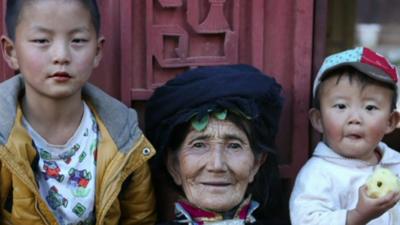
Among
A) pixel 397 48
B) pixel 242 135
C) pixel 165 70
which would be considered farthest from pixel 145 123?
pixel 397 48

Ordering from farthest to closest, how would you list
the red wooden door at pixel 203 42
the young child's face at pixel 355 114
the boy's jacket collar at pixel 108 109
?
the red wooden door at pixel 203 42 → the young child's face at pixel 355 114 → the boy's jacket collar at pixel 108 109

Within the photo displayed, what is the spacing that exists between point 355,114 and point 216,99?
445 millimetres

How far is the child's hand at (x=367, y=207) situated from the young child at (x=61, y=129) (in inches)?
26.0

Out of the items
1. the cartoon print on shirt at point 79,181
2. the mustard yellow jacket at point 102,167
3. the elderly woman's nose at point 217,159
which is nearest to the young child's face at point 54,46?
the mustard yellow jacket at point 102,167

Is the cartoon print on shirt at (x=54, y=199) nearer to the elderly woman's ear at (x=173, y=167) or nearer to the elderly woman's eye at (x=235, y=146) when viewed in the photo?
the elderly woman's ear at (x=173, y=167)

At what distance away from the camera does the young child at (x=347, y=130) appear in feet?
9.43

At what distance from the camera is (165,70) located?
10.3 feet

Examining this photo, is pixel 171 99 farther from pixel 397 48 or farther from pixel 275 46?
pixel 397 48

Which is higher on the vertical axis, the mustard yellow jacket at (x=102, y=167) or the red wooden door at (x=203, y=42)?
the red wooden door at (x=203, y=42)

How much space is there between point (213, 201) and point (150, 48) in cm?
60

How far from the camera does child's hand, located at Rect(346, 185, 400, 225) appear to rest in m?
2.66

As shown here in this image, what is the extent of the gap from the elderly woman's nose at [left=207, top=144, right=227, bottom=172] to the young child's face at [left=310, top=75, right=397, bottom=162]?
0.37m

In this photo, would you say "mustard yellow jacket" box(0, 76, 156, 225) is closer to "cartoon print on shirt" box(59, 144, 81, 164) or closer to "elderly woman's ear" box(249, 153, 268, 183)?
"cartoon print on shirt" box(59, 144, 81, 164)

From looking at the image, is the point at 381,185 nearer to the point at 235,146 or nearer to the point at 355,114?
the point at 355,114
